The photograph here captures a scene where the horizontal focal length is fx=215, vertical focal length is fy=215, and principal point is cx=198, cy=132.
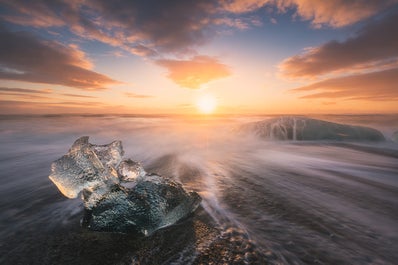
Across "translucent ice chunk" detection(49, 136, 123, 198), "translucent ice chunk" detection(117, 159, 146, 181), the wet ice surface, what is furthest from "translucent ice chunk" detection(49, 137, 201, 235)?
"translucent ice chunk" detection(117, 159, 146, 181)

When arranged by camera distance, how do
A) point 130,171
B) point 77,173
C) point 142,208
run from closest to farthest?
1. point 142,208
2. point 77,173
3. point 130,171

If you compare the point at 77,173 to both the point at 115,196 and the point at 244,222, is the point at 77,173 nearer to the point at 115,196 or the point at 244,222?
the point at 115,196

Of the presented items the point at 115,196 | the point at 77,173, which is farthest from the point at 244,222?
the point at 77,173

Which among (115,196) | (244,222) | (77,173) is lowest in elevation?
(244,222)

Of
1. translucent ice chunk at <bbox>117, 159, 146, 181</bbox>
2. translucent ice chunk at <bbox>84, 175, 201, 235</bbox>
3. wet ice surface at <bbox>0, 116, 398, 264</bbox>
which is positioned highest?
translucent ice chunk at <bbox>117, 159, 146, 181</bbox>

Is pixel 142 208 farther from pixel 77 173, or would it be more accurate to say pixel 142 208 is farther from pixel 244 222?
pixel 244 222

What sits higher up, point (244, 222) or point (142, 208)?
point (142, 208)

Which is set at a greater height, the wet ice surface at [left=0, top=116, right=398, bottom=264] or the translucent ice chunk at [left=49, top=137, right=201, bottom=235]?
the translucent ice chunk at [left=49, top=137, right=201, bottom=235]

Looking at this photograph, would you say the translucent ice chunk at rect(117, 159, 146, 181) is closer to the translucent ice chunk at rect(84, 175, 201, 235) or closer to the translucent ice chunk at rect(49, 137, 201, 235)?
the translucent ice chunk at rect(49, 137, 201, 235)

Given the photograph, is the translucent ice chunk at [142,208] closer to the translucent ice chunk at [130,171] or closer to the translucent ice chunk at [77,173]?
the translucent ice chunk at [77,173]

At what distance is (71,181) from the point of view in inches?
111

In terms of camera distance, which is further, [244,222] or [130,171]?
[130,171]

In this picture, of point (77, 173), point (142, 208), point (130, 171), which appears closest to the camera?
point (142, 208)

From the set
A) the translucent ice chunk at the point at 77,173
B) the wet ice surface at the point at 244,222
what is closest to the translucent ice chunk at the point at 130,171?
the translucent ice chunk at the point at 77,173
